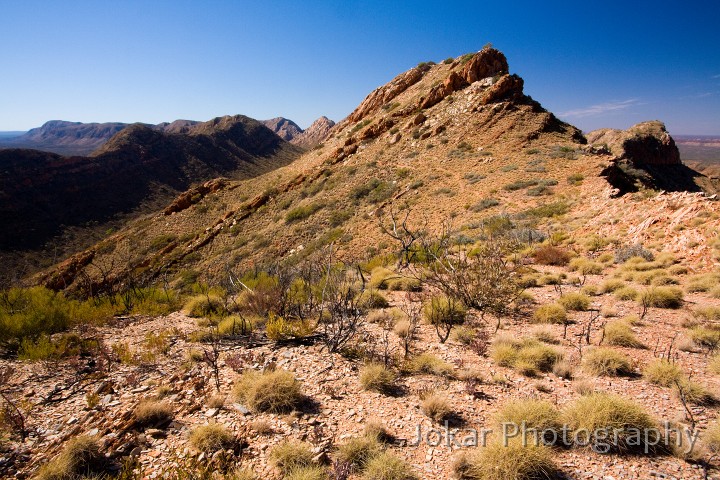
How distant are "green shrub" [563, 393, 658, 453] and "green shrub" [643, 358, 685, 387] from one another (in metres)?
1.12

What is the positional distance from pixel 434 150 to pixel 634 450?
24.2 m

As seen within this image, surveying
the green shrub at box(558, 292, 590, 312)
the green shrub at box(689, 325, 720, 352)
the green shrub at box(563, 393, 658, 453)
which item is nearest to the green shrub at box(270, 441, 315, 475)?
the green shrub at box(563, 393, 658, 453)

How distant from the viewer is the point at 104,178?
68188mm

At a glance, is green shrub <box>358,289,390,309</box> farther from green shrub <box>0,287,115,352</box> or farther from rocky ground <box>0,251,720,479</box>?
green shrub <box>0,287,115,352</box>

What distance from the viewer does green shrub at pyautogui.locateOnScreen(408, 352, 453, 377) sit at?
16.3ft

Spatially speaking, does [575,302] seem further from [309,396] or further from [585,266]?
[309,396]

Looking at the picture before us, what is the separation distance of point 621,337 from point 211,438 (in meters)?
5.99

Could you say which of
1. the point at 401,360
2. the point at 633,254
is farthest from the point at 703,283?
the point at 401,360

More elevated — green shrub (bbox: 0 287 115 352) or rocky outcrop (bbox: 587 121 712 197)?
rocky outcrop (bbox: 587 121 712 197)

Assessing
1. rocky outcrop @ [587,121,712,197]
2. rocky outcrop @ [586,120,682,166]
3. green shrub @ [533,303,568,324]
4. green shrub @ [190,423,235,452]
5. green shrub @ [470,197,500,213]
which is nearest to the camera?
green shrub @ [190,423,235,452]

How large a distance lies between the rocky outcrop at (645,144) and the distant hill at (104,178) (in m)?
78.4

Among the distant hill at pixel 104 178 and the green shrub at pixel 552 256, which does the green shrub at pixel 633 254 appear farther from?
the distant hill at pixel 104 178

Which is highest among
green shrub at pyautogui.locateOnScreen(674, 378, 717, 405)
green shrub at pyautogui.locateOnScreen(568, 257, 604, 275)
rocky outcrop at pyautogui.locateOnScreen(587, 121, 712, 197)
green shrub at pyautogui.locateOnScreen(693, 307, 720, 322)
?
rocky outcrop at pyautogui.locateOnScreen(587, 121, 712, 197)

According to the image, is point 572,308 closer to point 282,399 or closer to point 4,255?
point 282,399
